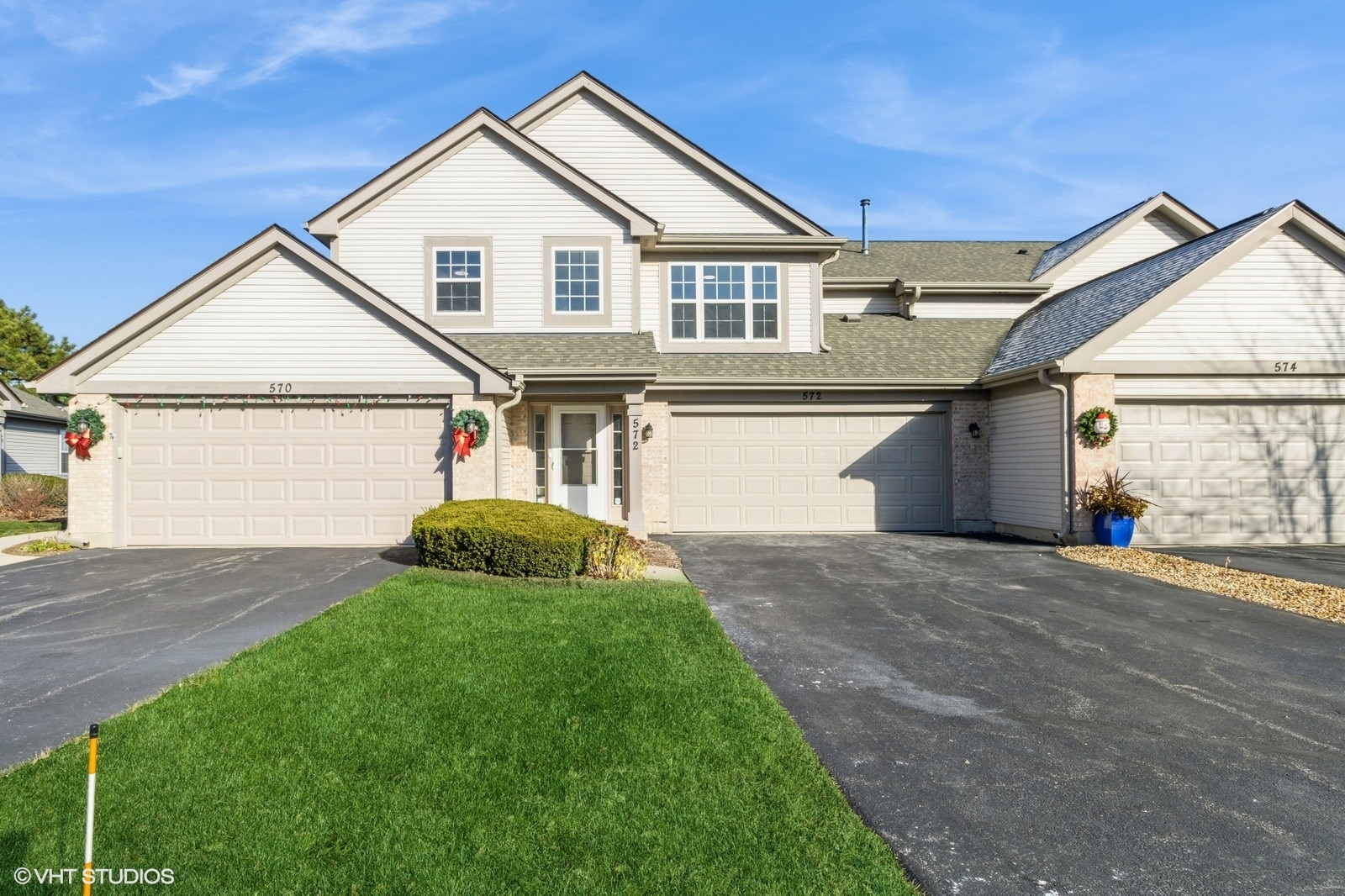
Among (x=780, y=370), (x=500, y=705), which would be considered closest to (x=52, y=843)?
(x=500, y=705)

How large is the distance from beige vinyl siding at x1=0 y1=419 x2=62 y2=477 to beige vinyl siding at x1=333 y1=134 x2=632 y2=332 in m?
18.3

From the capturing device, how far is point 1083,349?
46.0ft

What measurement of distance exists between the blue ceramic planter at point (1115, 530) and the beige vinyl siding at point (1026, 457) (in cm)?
73

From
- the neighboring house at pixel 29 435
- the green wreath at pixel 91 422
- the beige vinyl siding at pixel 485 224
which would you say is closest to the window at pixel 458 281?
the beige vinyl siding at pixel 485 224

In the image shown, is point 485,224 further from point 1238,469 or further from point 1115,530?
point 1238,469

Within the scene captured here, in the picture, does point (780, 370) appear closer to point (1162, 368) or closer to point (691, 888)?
point (1162, 368)

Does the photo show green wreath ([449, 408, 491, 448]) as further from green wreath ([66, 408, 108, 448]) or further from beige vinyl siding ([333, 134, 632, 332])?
green wreath ([66, 408, 108, 448])

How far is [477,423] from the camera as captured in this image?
13.5 meters

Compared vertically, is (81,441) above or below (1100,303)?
below

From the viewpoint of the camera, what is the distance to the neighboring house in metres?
25.8

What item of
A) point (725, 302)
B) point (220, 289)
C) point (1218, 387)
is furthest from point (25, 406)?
point (1218, 387)

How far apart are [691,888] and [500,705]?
2491 mm

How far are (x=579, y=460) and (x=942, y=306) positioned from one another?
9832 millimetres

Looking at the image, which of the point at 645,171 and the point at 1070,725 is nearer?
the point at 1070,725
